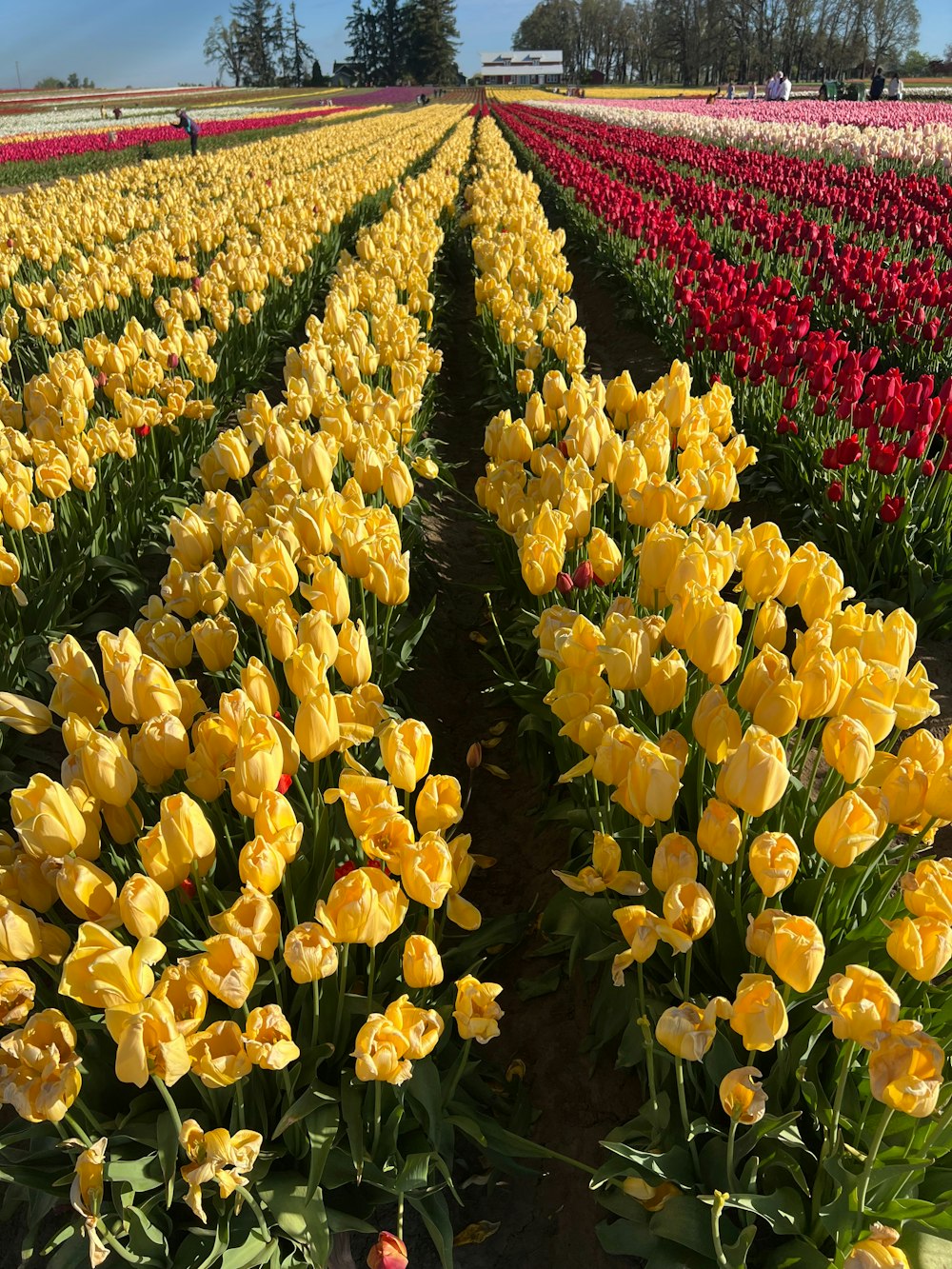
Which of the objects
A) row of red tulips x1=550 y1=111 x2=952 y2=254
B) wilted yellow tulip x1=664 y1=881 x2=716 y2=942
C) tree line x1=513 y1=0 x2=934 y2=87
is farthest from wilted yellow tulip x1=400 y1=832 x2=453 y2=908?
tree line x1=513 y1=0 x2=934 y2=87

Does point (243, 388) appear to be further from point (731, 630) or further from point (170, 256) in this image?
point (731, 630)

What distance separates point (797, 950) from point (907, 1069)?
0.21 meters

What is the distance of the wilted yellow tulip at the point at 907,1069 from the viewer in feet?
4.11

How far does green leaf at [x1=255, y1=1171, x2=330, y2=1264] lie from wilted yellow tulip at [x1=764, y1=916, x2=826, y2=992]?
1.05 m

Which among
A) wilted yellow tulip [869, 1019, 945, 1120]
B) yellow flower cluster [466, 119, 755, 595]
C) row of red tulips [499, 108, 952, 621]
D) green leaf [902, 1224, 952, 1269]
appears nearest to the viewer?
wilted yellow tulip [869, 1019, 945, 1120]

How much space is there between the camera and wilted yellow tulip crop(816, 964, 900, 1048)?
4.29 ft

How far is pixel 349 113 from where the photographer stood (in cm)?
4838

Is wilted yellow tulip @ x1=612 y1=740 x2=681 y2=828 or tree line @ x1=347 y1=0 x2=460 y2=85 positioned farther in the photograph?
tree line @ x1=347 y1=0 x2=460 y2=85

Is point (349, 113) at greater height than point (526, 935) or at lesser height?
greater

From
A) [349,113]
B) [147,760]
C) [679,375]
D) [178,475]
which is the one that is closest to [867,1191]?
[147,760]

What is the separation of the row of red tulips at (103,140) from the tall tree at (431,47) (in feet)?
235

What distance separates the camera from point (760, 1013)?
55.5 inches

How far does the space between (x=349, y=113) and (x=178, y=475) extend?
51.7 metres

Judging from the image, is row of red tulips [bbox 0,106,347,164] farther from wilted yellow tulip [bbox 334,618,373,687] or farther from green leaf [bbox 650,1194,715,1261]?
green leaf [bbox 650,1194,715,1261]
